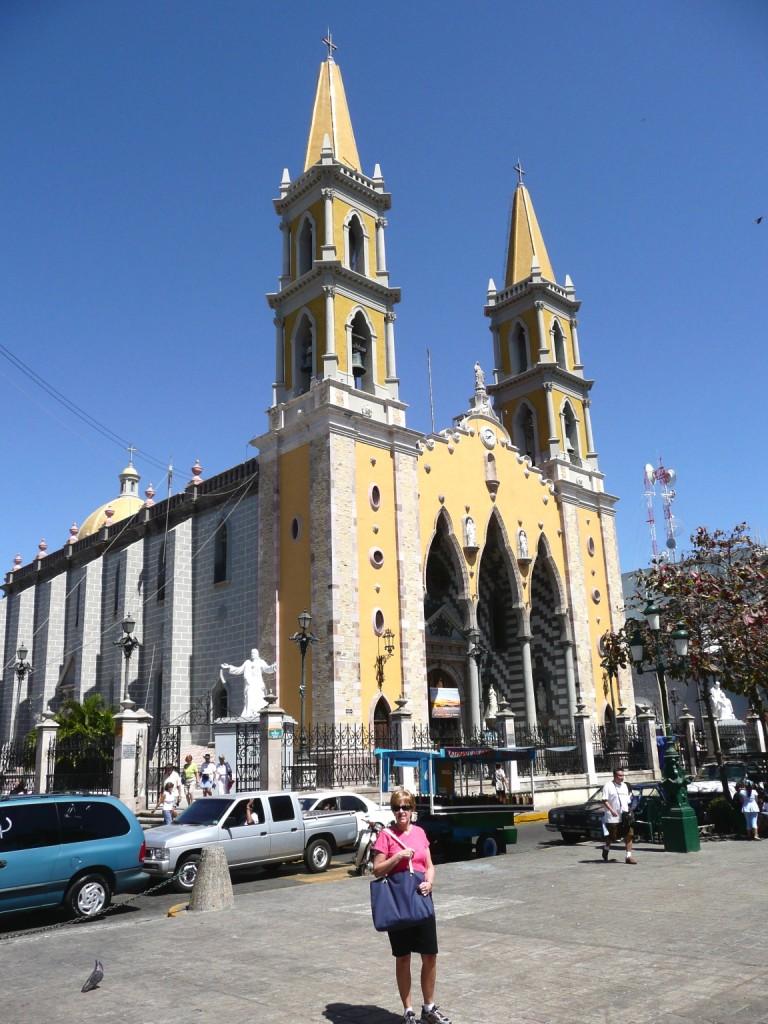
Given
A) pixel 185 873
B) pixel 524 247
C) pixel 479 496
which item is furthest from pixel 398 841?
pixel 524 247

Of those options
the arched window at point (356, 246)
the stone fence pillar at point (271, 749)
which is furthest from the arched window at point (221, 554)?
the stone fence pillar at point (271, 749)

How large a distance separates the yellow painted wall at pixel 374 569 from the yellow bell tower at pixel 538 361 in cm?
1168

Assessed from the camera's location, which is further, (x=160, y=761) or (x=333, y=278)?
(x=333, y=278)

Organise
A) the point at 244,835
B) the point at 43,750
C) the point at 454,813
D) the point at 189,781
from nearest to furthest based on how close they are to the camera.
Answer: the point at 244,835 → the point at 454,813 → the point at 189,781 → the point at 43,750

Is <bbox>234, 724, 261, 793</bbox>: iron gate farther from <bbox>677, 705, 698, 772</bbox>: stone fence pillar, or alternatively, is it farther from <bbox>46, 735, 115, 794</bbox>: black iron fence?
<bbox>677, 705, 698, 772</bbox>: stone fence pillar

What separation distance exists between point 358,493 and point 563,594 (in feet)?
41.7

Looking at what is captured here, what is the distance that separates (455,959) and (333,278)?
27.0 metres

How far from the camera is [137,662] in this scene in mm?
34156

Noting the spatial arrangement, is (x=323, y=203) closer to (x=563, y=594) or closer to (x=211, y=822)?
(x=563, y=594)

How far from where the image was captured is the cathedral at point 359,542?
2819cm

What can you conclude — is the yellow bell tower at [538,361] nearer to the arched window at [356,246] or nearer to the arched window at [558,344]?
the arched window at [558,344]

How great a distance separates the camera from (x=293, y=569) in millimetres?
28703

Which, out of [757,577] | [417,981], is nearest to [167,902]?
[417,981]

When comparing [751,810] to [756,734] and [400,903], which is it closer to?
[400,903]
